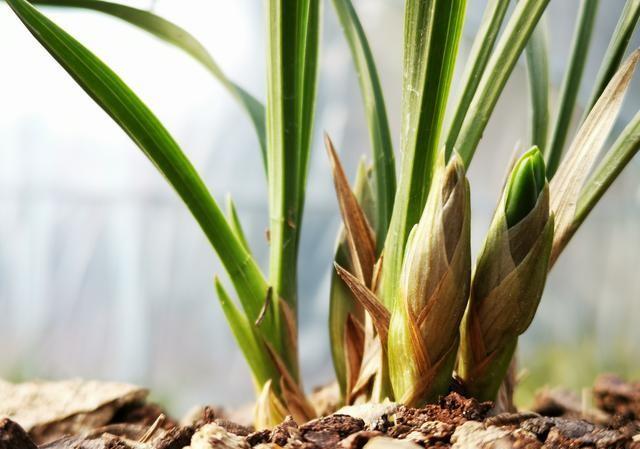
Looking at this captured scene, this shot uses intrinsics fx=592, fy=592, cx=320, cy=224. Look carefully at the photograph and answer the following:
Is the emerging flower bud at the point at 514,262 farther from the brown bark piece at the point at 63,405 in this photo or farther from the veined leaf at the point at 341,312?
the brown bark piece at the point at 63,405

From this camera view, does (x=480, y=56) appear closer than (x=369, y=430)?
No

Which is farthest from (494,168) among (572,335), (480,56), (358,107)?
(480,56)

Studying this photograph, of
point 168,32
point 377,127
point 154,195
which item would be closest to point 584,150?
point 377,127

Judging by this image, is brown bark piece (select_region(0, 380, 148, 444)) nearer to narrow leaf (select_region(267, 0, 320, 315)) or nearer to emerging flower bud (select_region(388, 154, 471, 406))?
narrow leaf (select_region(267, 0, 320, 315))

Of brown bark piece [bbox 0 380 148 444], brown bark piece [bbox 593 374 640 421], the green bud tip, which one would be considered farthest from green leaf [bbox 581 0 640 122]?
brown bark piece [bbox 0 380 148 444]

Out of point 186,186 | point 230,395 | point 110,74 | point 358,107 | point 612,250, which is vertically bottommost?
point 230,395

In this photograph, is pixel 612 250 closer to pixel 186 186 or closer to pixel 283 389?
pixel 283 389
